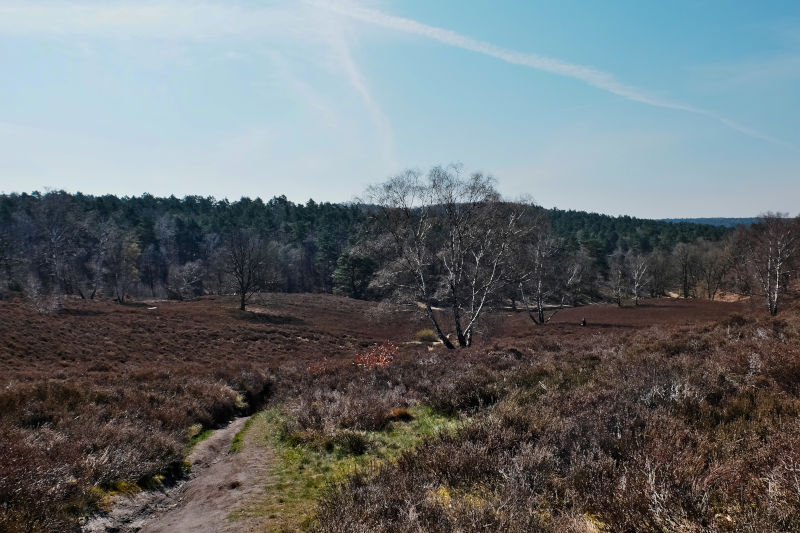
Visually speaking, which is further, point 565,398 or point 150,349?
point 150,349

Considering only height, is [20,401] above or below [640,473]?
below

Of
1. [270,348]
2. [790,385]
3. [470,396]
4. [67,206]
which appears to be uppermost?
→ [67,206]

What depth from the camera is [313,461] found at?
26.1 ft

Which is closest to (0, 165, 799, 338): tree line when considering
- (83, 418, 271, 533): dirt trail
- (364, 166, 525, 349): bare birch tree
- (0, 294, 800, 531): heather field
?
(364, 166, 525, 349): bare birch tree

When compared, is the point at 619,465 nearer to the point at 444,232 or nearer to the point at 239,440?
Answer: the point at 239,440

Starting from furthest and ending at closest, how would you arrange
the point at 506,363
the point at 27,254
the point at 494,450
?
1. the point at 27,254
2. the point at 506,363
3. the point at 494,450

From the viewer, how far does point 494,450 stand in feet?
18.8

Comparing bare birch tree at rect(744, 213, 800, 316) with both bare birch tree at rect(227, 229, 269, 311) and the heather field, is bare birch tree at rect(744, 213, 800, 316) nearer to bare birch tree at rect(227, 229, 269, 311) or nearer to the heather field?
the heather field

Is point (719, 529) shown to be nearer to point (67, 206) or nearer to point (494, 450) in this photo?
point (494, 450)

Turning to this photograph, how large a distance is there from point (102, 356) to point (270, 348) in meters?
11.9

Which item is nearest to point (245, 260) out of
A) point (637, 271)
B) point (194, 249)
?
point (194, 249)

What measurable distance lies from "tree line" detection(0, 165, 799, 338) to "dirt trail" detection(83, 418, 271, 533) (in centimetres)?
1437

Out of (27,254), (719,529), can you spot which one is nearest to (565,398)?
(719,529)

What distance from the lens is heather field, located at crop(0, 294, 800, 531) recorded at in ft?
12.8
